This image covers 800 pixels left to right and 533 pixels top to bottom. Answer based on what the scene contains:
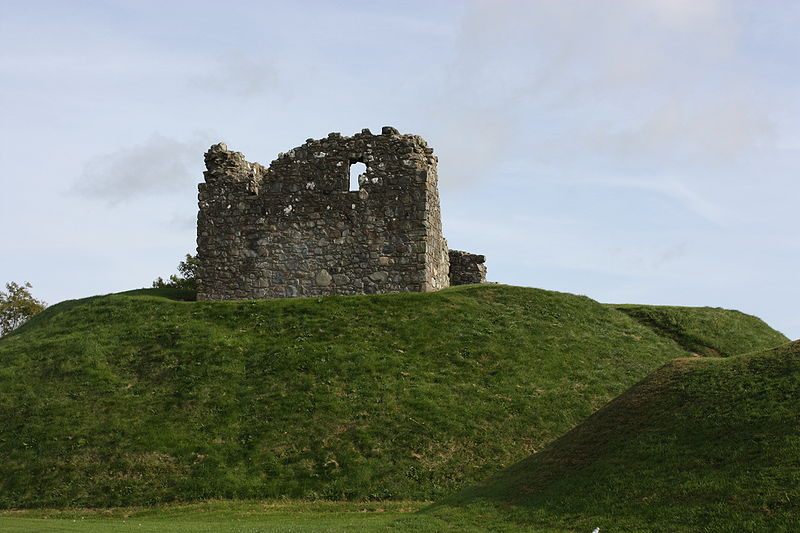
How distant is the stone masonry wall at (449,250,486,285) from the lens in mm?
46000

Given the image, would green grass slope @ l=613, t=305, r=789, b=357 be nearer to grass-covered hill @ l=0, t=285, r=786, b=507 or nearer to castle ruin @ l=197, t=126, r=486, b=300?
grass-covered hill @ l=0, t=285, r=786, b=507

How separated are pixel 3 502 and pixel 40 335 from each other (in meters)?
13.4

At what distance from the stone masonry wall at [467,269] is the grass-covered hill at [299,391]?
5079 millimetres

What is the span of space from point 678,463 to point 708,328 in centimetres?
2462

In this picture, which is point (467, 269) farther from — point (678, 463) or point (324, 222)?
point (678, 463)

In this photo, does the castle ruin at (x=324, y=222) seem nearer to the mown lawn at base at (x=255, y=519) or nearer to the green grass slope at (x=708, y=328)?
the green grass slope at (x=708, y=328)

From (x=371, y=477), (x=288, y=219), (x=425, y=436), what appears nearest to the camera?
(x=371, y=477)

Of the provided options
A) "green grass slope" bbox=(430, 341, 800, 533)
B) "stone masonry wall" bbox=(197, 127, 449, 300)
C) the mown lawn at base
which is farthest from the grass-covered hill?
"green grass slope" bbox=(430, 341, 800, 533)

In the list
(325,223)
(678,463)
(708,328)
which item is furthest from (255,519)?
(708,328)

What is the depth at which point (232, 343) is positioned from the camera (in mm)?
34062

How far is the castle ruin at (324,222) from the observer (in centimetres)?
3950

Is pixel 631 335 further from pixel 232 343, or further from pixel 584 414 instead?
pixel 232 343

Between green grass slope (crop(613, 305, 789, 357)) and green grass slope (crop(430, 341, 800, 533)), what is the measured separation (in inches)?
628

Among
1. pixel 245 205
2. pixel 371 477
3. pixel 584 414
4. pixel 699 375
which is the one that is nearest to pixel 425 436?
pixel 371 477
